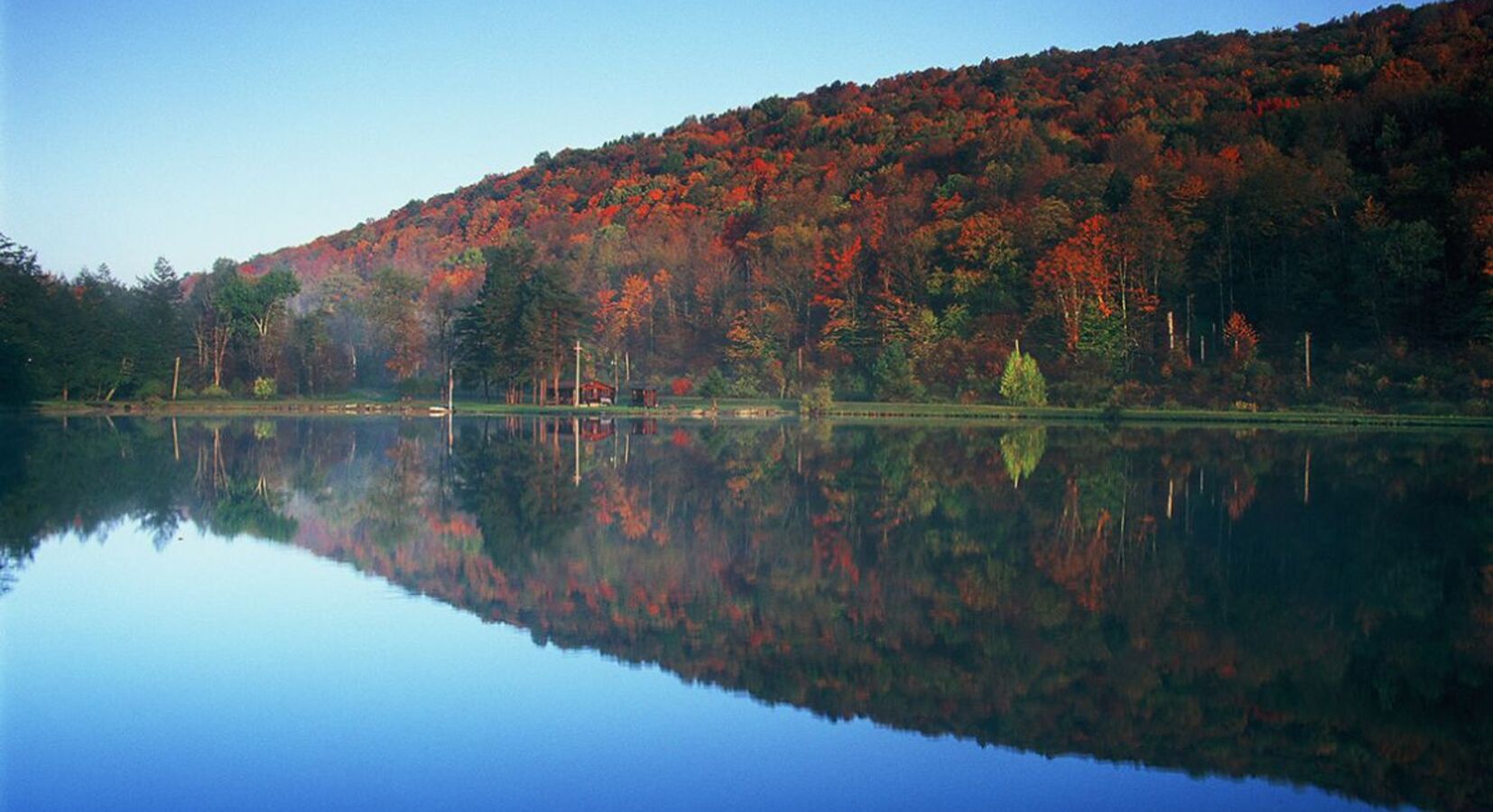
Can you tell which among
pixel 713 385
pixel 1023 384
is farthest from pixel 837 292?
pixel 1023 384

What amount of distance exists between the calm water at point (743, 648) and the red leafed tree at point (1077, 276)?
4998 cm

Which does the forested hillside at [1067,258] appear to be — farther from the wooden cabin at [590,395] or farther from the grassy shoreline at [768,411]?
Answer: the grassy shoreline at [768,411]

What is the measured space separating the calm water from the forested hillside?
43927 millimetres

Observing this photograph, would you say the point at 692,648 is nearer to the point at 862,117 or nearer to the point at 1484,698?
the point at 1484,698

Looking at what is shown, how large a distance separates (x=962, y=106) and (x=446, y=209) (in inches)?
2651

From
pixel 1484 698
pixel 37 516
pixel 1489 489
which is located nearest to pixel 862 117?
pixel 1489 489

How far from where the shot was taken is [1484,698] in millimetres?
10344

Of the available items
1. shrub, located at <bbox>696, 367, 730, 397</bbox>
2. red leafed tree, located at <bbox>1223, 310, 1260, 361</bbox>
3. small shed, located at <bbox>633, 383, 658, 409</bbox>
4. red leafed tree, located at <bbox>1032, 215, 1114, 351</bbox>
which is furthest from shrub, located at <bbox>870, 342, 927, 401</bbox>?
red leafed tree, located at <bbox>1223, 310, 1260, 361</bbox>

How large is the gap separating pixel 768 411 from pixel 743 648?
56697 mm

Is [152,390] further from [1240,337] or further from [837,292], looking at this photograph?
[1240,337]

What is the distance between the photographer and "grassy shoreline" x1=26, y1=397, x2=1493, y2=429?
57.2 m

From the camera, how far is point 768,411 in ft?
225

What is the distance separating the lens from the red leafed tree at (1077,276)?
2921 inches

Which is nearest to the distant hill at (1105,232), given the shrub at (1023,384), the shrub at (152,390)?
the shrub at (1023,384)
